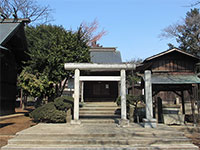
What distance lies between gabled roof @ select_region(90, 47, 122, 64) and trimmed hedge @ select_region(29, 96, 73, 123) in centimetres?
997

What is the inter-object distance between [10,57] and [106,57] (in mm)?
10948

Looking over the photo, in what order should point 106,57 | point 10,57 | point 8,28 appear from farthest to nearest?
point 106,57 < point 10,57 < point 8,28

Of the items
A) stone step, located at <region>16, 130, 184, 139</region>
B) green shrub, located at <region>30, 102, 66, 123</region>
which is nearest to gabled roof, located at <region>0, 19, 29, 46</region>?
green shrub, located at <region>30, 102, 66, 123</region>

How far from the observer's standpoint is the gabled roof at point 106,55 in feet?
62.8

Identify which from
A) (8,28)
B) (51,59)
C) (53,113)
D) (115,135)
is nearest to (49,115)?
(53,113)

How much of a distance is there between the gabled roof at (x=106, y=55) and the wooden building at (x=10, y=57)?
26.9ft

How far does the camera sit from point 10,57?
1395 cm

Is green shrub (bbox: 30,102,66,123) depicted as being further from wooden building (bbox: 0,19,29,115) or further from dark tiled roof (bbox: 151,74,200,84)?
dark tiled roof (bbox: 151,74,200,84)

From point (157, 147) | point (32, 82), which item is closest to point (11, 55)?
point (32, 82)

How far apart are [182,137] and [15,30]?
44.1ft

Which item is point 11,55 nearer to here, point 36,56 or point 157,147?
point 36,56

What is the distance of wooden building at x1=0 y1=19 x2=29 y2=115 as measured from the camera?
12391 mm

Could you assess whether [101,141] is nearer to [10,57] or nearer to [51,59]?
[51,59]

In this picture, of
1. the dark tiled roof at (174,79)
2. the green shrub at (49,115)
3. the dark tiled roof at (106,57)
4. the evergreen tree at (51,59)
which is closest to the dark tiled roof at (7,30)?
the evergreen tree at (51,59)
